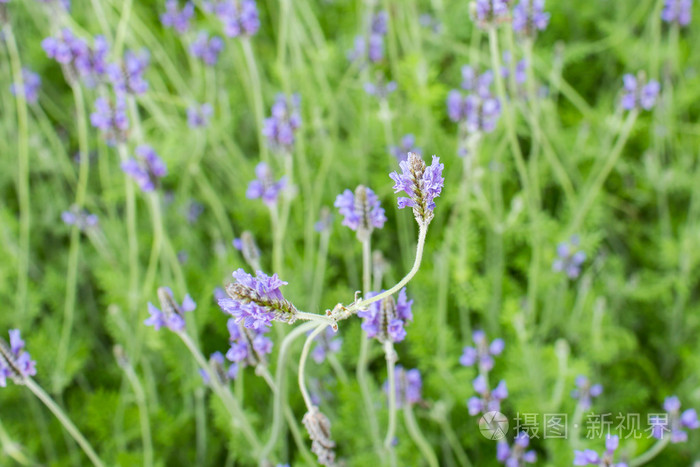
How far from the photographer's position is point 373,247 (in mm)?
2398

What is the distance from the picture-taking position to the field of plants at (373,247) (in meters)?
1.80

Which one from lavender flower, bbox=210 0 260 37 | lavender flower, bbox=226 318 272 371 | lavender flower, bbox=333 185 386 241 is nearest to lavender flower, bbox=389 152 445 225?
lavender flower, bbox=333 185 386 241

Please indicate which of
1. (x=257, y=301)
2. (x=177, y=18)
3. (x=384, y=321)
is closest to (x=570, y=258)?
(x=384, y=321)

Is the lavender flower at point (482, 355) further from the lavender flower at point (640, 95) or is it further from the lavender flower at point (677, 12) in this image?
the lavender flower at point (677, 12)

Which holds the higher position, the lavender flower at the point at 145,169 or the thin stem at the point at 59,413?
the lavender flower at the point at 145,169

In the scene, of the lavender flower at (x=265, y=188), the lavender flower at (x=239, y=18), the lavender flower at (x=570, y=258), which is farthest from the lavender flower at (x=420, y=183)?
the lavender flower at (x=570, y=258)

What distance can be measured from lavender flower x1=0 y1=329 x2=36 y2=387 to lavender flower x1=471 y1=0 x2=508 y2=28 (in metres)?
1.21

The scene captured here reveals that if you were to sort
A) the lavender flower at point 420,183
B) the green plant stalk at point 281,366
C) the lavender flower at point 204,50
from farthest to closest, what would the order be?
the lavender flower at point 204,50
the green plant stalk at point 281,366
the lavender flower at point 420,183

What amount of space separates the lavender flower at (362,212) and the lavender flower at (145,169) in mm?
Answer: 776

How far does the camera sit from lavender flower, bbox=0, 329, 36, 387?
125 centimetres

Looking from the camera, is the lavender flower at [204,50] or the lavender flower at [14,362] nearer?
the lavender flower at [14,362]

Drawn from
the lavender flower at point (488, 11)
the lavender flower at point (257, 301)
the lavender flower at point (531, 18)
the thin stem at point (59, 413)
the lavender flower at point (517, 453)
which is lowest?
the lavender flower at point (257, 301)

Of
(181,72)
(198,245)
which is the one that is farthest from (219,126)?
(181,72)

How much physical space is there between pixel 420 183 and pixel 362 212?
376mm
